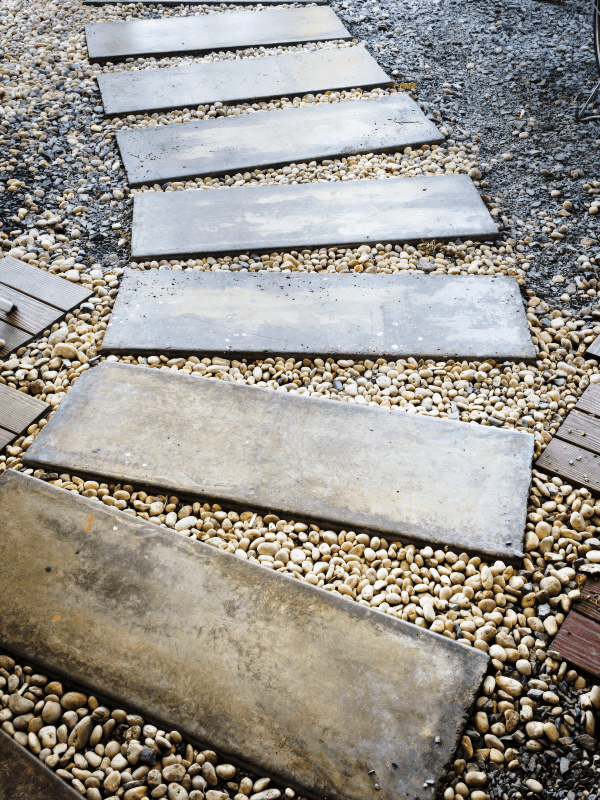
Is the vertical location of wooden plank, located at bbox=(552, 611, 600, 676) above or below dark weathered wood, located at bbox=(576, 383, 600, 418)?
below

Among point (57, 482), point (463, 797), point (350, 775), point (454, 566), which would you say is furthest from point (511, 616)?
point (57, 482)

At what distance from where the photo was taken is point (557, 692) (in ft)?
5.11

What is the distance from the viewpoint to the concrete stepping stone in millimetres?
4414

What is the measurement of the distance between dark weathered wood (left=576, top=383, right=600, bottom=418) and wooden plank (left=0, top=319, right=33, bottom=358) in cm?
227

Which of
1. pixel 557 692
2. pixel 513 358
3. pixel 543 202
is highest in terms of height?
pixel 543 202

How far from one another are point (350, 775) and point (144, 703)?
0.54 meters

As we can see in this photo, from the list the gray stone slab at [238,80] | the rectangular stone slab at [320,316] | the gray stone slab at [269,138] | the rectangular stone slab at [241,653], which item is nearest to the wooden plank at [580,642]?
the rectangular stone slab at [241,653]

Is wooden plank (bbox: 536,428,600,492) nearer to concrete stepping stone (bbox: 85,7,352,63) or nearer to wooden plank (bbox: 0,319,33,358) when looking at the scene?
wooden plank (bbox: 0,319,33,358)

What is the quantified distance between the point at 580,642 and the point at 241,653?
0.94 meters

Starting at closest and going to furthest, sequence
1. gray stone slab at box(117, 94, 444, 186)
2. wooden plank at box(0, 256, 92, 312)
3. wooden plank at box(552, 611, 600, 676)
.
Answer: wooden plank at box(552, 611, 600, 676) → wooden plank at box(0, 256, 92, 312) → gray stone slab at box(117, 94, 444, 186)

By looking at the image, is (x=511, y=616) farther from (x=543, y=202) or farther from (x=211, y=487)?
(x=543, y=202)

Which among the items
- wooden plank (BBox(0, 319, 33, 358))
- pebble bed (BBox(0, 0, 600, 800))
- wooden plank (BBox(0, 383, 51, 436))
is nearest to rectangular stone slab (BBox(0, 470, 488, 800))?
pebble bed (BBox(0, 0, 600, 800))

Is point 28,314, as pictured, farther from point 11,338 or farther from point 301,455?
point 301,455

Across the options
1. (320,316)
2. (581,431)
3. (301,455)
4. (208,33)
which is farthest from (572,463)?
(208,33)
